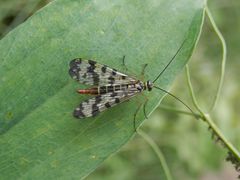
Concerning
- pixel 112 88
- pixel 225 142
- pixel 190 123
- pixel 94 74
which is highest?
pixel 94 74

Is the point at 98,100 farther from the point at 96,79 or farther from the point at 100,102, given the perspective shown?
the point at 96,79

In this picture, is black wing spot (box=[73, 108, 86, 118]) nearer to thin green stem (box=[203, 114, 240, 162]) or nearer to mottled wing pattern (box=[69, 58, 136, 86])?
mottled wing pattern (box=[69, 58, 136, 86])

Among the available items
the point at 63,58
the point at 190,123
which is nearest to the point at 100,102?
the point at 63,58

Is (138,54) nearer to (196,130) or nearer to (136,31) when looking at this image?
(136,31)

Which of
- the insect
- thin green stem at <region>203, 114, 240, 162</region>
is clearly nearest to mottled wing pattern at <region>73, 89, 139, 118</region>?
the insect

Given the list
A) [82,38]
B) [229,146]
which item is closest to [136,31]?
[82,38]

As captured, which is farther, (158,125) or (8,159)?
(158,125)

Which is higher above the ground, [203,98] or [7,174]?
[7,174]
